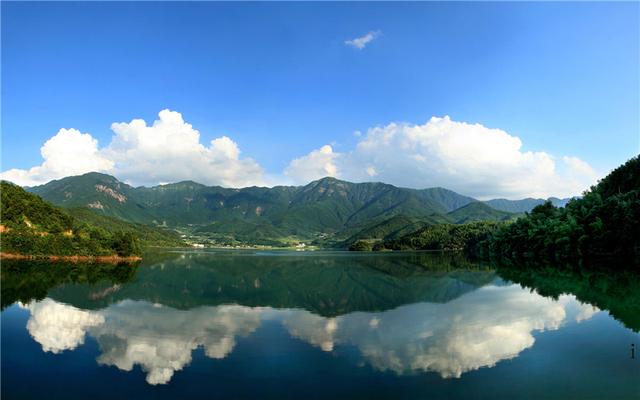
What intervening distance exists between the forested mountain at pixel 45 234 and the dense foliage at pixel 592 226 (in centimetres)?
10779

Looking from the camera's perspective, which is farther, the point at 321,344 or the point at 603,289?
the point at 603,289

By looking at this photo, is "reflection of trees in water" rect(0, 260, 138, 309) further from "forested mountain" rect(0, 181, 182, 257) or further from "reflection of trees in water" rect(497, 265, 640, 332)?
"reflection of trees in water" rect(497, 265, 640, 332)

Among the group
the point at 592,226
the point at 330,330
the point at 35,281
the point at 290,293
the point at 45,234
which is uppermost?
the point at 592,226

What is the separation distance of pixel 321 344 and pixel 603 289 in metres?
37.4

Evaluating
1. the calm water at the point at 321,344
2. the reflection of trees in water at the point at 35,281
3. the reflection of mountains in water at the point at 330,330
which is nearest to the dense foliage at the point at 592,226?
the calm water at the point at 321,344

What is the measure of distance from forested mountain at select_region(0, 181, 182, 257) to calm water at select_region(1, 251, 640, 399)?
164 ft

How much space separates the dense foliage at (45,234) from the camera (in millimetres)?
85562

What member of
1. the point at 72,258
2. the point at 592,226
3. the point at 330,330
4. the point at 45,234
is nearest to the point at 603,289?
the point at 330,330

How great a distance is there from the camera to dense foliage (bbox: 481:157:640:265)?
8306cm

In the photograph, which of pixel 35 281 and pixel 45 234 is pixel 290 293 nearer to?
pixel 35 281

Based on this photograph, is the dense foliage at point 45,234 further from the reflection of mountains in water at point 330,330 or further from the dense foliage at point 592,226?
the dense foliage at point 592,226

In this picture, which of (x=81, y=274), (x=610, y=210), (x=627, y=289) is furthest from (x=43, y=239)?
(x=610, y=210)

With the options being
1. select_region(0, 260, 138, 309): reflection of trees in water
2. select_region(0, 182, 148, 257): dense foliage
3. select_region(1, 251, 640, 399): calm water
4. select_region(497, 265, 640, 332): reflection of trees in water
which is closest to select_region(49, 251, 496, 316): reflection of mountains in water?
select_region(1, 251, 640, 399): calm water

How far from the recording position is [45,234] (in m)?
89.6
